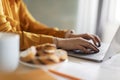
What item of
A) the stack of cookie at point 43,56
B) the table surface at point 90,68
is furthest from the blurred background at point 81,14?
the stack of cookie at point 43,56

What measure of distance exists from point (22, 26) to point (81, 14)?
3.57 feet

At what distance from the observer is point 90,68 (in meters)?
0.85

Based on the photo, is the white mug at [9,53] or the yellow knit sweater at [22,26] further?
the yellow knit sweater at [22,26]

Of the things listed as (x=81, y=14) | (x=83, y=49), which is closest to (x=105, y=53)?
(x=83, y=49)

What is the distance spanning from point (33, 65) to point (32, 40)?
0.41 meters

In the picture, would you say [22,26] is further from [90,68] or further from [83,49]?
[90,68]

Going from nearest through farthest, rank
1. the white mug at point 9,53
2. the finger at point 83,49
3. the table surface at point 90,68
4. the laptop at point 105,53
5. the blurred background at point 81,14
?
1. the white mug at point 9,53
2. the table surface at point 90,68
3. the laptop at point 105,53
4. the finger at point 83,49
5. the blurred background at point 81,14

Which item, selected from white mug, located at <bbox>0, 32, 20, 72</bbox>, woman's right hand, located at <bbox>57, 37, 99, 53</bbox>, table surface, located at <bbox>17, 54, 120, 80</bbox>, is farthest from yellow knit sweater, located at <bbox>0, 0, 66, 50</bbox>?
white mug, located at <bbox>0, 32, 20, 72</bbox>

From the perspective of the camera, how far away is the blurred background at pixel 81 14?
7.65 ft

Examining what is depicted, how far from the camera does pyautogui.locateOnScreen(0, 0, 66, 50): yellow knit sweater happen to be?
3.64 feet

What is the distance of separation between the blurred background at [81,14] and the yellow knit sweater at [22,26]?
789mm

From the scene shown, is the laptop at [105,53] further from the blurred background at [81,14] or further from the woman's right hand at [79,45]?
the blurred background at [81,14]

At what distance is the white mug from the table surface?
36mm

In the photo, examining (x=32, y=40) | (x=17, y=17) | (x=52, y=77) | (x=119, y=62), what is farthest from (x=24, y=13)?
(x=52, y=77)
